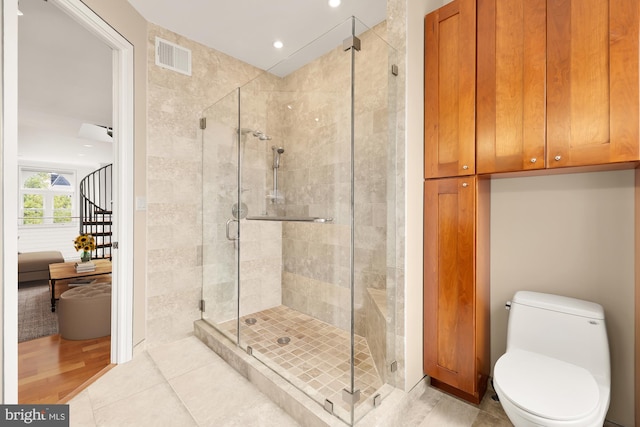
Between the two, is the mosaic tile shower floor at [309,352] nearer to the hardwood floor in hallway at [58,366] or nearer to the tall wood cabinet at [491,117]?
the tall wood cabinet at [491,117]

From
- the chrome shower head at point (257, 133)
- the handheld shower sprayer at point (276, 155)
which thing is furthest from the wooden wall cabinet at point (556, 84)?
the chrome shower head at point (257, 133)

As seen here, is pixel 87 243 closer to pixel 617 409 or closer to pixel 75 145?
pixel 75 145

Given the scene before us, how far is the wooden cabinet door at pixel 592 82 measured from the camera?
48.3 inches

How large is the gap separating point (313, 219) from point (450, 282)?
1241 mm

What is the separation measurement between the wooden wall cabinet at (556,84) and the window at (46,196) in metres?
8.96

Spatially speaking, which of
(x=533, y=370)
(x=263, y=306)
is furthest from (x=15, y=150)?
(x=533, y=370)

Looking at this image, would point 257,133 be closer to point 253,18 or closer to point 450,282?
point 253,18

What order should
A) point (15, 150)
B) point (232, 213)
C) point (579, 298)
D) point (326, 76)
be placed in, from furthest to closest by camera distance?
point (232, 213), point (326, 76), point (579, 298), point (15, 150)

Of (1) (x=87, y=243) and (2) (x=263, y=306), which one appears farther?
(1) (x=87, y=243)

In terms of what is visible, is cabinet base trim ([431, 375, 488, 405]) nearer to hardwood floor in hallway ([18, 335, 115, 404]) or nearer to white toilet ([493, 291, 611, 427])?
white toilet ([493, 291, 611, 427])

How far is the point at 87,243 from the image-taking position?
A: 3.81 metres

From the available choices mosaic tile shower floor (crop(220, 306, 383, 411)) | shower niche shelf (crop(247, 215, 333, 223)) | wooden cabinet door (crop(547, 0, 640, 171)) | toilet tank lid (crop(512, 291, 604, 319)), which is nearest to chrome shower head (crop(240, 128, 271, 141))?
shower niche shelf (crop(247, 215, 333, 223))

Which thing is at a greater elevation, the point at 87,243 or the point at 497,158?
the point at 497,158

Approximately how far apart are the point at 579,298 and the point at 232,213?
8.47 ft
